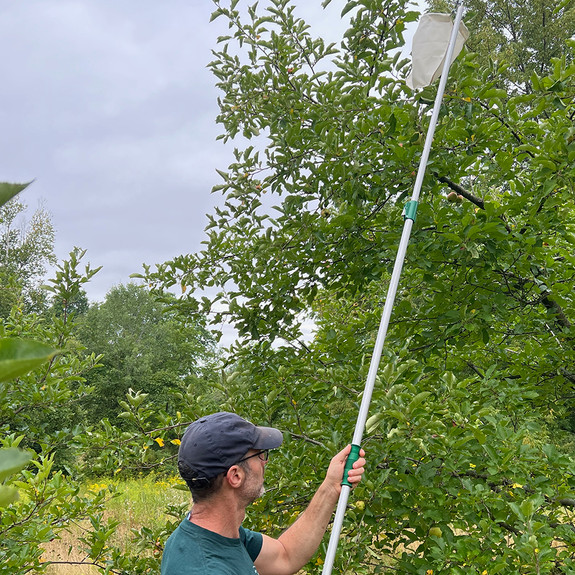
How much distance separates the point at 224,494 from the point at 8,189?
1765mm

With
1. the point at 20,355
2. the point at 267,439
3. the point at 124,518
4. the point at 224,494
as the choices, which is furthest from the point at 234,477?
the point at 124,518

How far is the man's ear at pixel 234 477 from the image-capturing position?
1.84 metres

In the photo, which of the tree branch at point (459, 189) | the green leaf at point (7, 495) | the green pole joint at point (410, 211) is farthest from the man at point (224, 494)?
the tree branch at point (459, 189)

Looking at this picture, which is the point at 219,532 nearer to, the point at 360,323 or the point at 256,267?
the point at 256,267

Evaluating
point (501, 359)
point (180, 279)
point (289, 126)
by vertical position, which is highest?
point (289, 126)

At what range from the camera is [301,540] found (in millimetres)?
2107

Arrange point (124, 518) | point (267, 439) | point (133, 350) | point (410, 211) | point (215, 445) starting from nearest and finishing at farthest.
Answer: point (215, 445) → point (267, 439) → point (410, 211) → point (124, 518) → point (133, 350)

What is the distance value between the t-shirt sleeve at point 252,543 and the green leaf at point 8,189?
81.3 inches

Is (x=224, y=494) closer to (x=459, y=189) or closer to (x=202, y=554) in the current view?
(x=202, y=554)

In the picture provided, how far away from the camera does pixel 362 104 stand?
9.23ft

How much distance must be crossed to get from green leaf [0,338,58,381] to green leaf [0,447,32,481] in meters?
0.04

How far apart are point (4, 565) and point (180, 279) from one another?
5.54 ft

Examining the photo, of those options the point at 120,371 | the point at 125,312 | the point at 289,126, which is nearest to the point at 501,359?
the point at 289,126

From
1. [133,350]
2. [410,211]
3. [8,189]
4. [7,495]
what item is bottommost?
[133,350]
